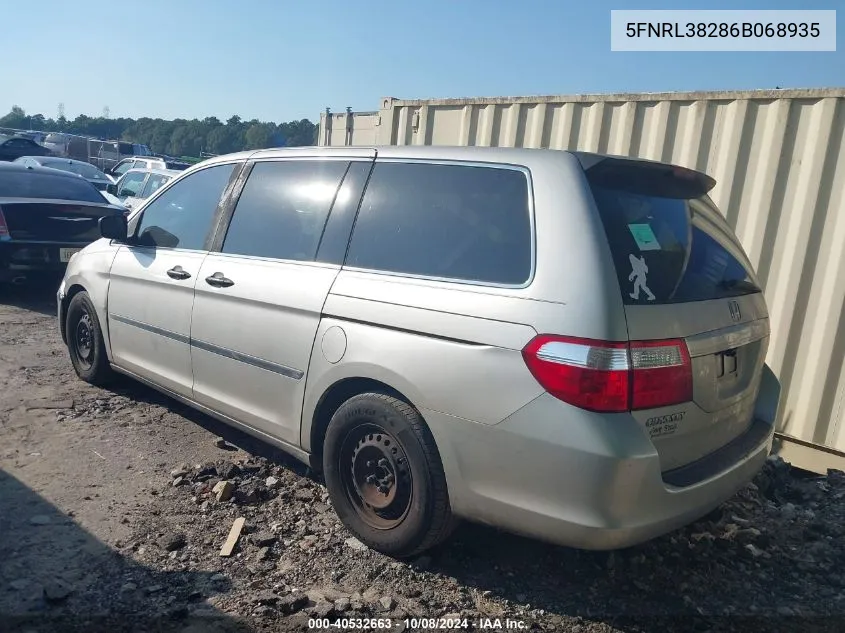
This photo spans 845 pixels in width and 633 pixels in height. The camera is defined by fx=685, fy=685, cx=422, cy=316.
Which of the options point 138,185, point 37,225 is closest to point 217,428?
point 37,225

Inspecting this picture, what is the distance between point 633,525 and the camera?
8.32 feet

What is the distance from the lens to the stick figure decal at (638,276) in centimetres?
262

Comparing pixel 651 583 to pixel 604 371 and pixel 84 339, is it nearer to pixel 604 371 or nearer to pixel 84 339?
pixel 604 371

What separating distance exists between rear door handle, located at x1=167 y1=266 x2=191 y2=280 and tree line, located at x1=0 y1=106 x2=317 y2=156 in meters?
27.6

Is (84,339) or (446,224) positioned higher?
(446,224)

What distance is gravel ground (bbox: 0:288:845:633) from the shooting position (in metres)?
2.83

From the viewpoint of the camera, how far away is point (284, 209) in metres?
3.88

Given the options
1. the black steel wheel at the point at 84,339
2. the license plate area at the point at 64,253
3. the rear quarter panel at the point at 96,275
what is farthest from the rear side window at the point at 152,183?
the black steel wheel at the point at 84,339

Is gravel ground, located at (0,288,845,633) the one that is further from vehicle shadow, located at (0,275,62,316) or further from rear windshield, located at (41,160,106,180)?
rear windshield, located at (41,160,106,180)

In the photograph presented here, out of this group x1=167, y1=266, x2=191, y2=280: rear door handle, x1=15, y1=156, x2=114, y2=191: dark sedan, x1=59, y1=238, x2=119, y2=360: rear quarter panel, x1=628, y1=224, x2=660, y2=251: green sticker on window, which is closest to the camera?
x1=628, y1=224, x2=660, y2=251: green sticker on window

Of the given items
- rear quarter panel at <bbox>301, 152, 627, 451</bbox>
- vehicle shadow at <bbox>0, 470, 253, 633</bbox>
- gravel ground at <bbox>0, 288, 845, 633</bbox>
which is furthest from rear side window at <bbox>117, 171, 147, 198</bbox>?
rear quarter panel at <bbox>301, 152, 627, 451</bbox>

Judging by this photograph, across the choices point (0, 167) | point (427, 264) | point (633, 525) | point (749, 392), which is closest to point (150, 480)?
point (427, 264)

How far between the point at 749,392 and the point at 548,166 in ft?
4.74

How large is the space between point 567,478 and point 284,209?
2.24 metres
